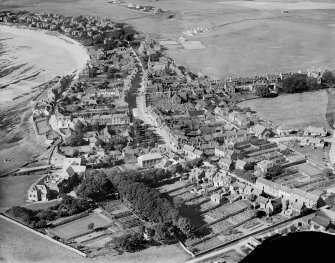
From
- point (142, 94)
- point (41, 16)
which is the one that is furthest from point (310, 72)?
point (41, 16)

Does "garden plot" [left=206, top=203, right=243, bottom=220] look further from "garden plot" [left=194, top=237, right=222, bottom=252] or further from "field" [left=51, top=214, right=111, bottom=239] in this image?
"field" [left=51, top=214, right=111, bottom=239]

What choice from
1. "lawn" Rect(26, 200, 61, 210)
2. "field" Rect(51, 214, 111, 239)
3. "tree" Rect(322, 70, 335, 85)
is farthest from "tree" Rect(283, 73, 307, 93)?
"lawn" Rect(26, 200, 61, 210)

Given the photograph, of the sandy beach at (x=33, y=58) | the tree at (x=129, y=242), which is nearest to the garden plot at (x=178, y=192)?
the tree at (x=129, y=242)

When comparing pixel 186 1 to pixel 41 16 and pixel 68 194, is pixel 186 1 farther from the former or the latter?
pixel 68 194

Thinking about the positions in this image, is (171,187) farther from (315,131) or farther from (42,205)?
(315,131)

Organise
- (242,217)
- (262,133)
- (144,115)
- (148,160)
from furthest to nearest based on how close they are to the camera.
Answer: (144,115) < (262,133) < (148,160) < (242,217)

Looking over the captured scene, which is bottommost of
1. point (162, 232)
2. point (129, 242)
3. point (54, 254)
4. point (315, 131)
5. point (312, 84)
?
point (54, 254)

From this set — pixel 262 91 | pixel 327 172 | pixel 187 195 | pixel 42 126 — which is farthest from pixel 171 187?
pixel 262 91
